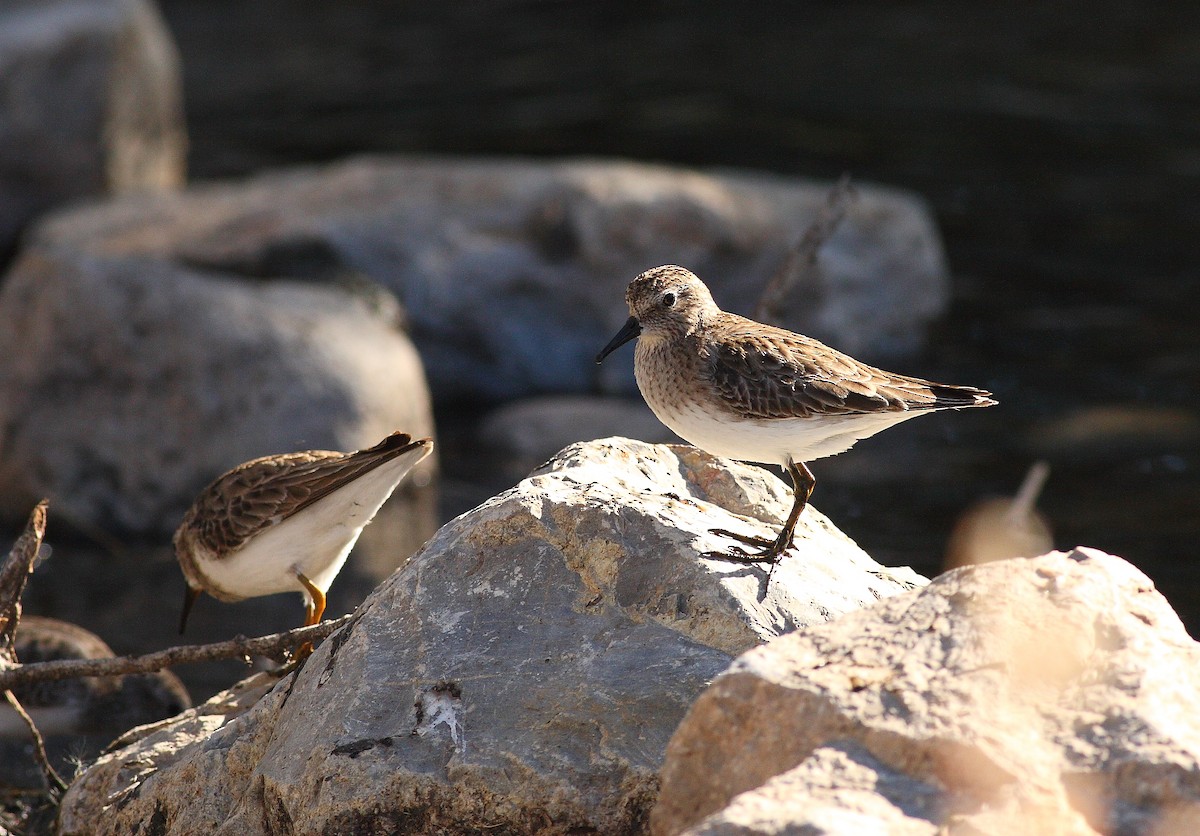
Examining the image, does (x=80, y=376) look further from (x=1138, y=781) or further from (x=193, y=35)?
(x=193, y=35)

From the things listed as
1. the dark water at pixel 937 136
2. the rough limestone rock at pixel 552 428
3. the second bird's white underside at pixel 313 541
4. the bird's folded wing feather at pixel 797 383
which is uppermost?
the bird's folded wing feather at pixel 797 383

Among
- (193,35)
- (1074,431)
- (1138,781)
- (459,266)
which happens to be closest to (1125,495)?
(1074,431)

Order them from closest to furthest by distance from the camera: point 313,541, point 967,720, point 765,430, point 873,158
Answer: point 967,720 → point 765,430 → point 313,541 → point 873,158

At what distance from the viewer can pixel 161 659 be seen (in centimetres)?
557

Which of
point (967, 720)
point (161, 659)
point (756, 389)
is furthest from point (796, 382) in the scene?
point (161, 659)

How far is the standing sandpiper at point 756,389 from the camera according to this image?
5.53 meters

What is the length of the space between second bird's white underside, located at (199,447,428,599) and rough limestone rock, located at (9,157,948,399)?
5.42m

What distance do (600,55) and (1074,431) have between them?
1078cm

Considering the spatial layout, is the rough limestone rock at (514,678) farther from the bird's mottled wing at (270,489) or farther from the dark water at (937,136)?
the dark water at (937,136)

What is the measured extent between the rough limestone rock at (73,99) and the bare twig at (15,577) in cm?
935

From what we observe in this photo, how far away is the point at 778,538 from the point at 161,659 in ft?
7.81

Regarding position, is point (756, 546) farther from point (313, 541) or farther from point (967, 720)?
point (313, 541)

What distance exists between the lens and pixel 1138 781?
11.4 ft

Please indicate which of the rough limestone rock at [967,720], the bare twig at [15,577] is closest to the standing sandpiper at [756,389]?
the rough limestone rock at [967,720]
